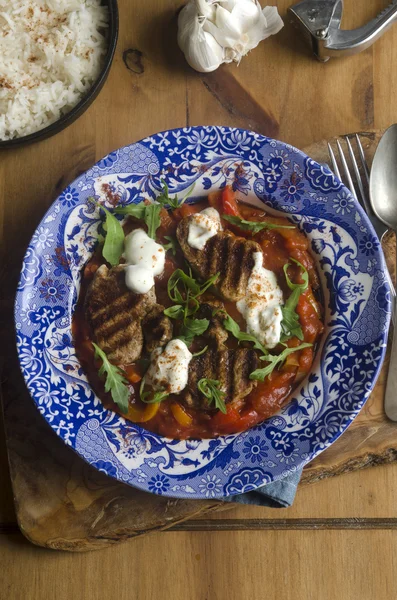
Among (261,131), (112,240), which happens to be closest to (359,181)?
(261,131)

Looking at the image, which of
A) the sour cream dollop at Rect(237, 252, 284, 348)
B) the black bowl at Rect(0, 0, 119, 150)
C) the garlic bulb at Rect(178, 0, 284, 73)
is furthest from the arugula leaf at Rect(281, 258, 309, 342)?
the black bowl at Rect(0, 0, 119, 150)

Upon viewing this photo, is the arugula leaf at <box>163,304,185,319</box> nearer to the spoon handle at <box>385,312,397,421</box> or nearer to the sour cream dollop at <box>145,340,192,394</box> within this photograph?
the sour cream dollop at <box>145,340,192,394</box>

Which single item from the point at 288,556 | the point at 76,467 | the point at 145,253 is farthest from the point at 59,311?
the point at 288,556

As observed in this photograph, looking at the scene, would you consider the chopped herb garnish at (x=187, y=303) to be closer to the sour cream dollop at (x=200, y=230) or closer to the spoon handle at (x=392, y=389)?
the sour cream dollop at (x=200, y=230)

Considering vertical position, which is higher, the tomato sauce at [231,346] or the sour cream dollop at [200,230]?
the sour cream dollop at [200,230]

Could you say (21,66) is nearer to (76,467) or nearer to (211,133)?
(211,133)

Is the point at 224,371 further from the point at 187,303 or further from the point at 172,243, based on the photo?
the point at 172,243

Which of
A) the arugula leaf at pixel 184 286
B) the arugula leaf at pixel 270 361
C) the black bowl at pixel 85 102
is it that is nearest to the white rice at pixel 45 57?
the black bowl at pixel 85 102
